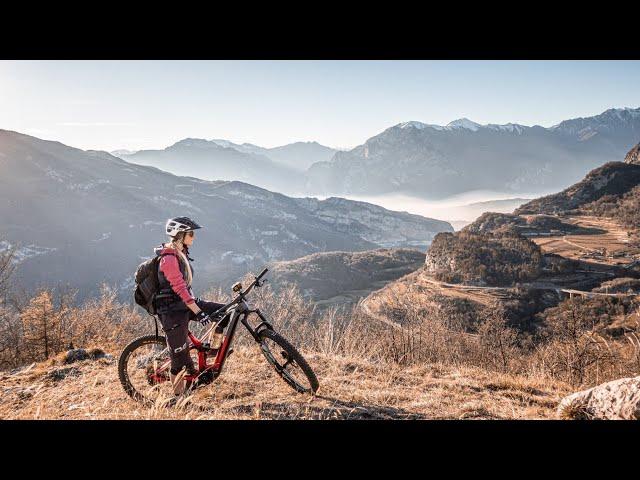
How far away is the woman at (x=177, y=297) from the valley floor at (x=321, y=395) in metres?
0.66

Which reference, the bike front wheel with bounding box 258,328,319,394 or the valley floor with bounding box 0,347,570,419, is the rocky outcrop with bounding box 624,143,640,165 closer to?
the valley floor with bounding box 0,347,570,419

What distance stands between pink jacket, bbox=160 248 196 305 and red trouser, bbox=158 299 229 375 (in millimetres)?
315

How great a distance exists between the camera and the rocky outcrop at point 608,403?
4.31 metres

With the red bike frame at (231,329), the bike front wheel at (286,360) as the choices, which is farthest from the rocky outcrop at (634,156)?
the red bike frame at (231,329)

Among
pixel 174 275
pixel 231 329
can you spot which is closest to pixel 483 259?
pixel 231 329

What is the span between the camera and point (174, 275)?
5.38m

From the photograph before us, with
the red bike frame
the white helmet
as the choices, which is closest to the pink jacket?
the white helmet

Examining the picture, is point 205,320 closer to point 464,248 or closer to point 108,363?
point 108,363

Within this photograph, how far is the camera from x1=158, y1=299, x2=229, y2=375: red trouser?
557 centimetres

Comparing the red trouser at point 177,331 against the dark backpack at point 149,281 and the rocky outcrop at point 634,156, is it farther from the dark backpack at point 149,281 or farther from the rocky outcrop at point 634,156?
the rocky outcrop at point 634,156
